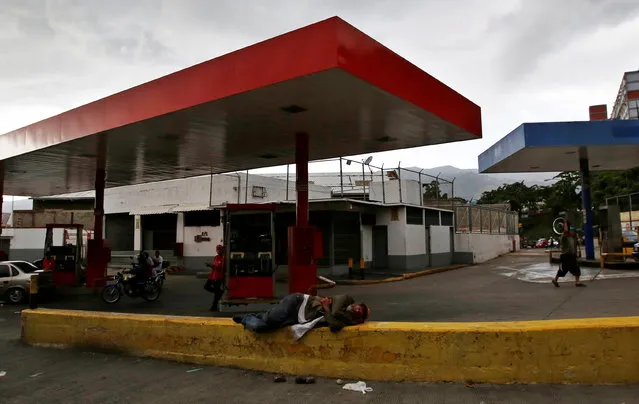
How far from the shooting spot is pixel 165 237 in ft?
81.2

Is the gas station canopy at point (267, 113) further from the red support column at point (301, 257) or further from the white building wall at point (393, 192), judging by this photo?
the white building wall at point (393, 192)

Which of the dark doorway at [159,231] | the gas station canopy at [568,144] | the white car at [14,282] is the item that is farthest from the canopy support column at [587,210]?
the white car at [14,282]

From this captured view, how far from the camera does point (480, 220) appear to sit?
27.6 metres

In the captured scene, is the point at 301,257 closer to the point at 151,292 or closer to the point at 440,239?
the point at 151,292

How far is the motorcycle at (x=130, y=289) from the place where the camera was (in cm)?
1277

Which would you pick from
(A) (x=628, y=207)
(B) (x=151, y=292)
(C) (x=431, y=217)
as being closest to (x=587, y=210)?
(C) (x=431, y=217)

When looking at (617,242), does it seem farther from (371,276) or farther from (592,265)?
(371,276)

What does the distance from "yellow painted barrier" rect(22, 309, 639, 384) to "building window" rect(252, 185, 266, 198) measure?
17.3 metres

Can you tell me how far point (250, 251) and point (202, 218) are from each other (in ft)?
43.6

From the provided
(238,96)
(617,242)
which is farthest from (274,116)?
(617,242)

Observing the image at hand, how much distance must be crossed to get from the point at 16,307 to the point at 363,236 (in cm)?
1296

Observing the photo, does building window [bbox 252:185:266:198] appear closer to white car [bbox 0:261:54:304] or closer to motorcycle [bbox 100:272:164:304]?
motorcycle [bbox 100:272:164:304]

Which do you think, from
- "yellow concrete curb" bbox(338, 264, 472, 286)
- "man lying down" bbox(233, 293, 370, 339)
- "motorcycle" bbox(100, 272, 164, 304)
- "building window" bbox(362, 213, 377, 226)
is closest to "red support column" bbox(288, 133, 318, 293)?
"man lying down" bbox(233, 293, 370, 339)

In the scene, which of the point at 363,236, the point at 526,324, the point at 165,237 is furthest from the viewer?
the point at 165,237
